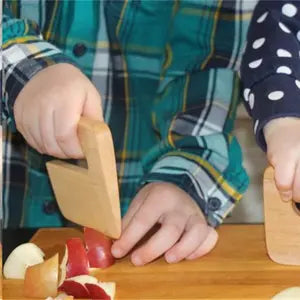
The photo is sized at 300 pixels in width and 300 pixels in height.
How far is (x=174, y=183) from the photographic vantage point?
0.91 metres

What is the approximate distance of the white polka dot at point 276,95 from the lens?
829mm

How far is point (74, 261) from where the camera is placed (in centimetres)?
78

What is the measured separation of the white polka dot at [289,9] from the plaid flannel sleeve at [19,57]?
22 cm

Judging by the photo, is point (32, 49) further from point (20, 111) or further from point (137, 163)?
point (137, 163)

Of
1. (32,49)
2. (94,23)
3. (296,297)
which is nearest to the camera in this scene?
(296,297)

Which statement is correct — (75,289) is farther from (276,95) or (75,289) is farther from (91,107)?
(276,95)

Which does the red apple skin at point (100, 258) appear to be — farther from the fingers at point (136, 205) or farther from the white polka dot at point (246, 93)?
the white polka dot at point (246, 93)

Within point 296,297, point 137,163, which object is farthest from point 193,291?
point 137,163

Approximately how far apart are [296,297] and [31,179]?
1.39ft

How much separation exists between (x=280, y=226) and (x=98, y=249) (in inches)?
6.2

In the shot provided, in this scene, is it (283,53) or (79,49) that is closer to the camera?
(283,53)

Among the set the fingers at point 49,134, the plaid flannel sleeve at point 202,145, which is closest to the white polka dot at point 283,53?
the plaid flannel sleeve at point 202,145

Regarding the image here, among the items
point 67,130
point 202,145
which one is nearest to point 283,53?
point 202,145

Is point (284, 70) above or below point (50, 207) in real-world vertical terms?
above
